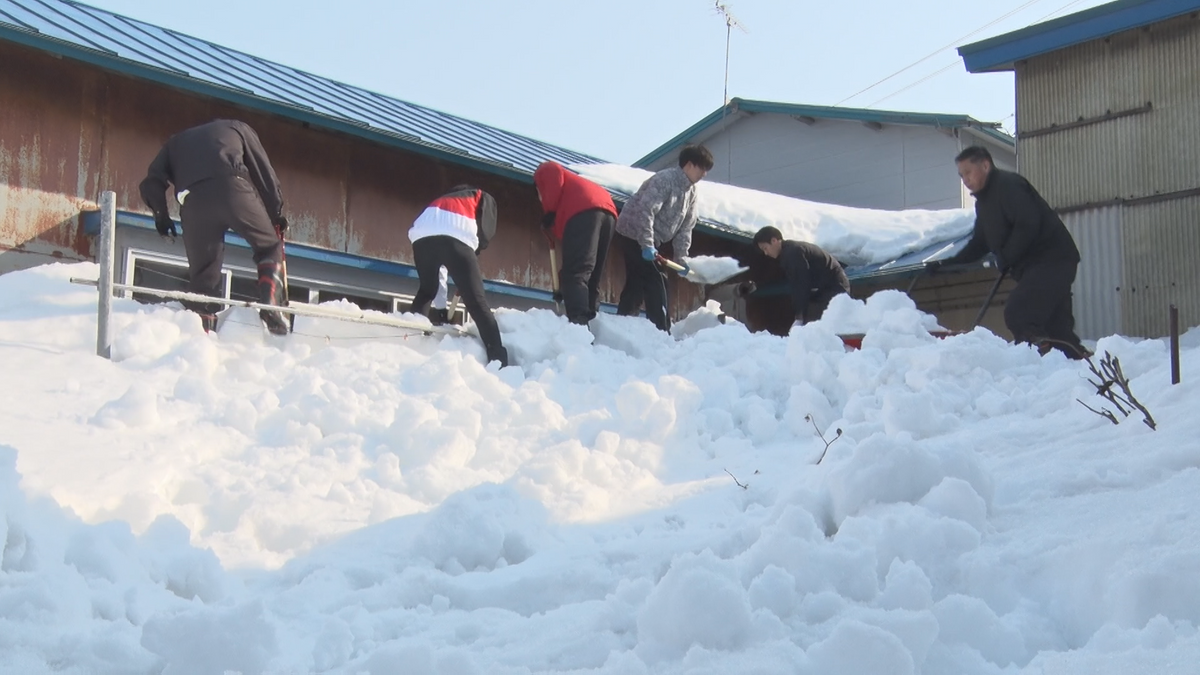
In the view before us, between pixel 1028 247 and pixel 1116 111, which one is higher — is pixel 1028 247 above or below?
below

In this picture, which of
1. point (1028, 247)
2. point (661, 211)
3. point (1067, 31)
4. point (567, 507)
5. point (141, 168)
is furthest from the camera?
point (1067, 31)

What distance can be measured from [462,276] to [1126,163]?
6.37m

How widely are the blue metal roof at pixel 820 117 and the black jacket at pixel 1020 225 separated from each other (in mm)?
8387

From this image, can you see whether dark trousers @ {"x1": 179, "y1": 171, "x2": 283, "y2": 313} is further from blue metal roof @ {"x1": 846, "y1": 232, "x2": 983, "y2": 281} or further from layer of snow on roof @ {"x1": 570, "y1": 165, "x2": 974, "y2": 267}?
blue metal roof @ {"x1": 846, "y1": 232, "x2": 983, "y2": 281}

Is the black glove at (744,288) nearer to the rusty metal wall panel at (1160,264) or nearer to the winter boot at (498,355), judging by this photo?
the rusty metal wall panel at (1160,264)

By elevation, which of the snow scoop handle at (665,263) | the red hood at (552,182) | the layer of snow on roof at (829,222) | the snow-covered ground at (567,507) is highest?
the layer of snow on roof at (829,222)

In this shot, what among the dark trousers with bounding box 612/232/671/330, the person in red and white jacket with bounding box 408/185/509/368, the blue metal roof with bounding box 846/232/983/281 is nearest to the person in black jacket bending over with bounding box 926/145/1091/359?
the dark trousers with bounding box 612/232/671/330

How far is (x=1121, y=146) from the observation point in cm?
956

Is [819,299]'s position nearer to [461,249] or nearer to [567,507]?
[461,249]

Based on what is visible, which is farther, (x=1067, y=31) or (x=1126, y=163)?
(x=1067, y=31)

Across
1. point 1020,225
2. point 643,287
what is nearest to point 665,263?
point 643,287

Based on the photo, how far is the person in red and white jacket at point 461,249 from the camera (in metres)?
6.41

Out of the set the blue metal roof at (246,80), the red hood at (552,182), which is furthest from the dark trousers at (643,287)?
the blue metal roof at (246,80)

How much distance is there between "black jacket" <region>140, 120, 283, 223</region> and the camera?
615 cm
